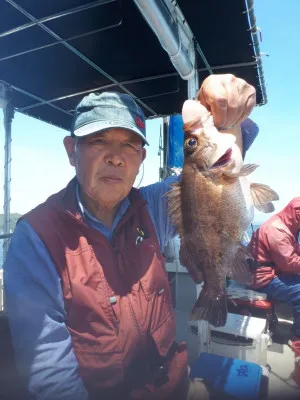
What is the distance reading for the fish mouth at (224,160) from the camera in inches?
84.7

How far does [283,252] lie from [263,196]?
3103 millimetres

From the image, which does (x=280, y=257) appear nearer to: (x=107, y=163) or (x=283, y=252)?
(x=283, y=252)

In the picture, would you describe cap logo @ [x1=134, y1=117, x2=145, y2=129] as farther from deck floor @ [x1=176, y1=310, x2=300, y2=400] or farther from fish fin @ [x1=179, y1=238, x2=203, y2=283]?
A: deck floor @ [x1=176, y1=310, x2=300, y2=400]

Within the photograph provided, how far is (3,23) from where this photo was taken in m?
3.35

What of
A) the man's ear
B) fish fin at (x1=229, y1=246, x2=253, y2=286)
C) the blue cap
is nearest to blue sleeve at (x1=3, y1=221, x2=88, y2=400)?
the man's ear

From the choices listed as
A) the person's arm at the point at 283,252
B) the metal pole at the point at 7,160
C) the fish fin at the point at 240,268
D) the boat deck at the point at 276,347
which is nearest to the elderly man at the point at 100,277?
the fish fin at the point at 240,268

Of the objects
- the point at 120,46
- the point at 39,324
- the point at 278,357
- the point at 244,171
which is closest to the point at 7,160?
the point at 120,46

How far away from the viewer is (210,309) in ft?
7.14

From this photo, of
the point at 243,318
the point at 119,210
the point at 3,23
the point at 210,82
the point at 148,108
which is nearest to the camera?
the point at 210,82

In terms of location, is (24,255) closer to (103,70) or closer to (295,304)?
(103,70)

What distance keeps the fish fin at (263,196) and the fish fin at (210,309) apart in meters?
0.70

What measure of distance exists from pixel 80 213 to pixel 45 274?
0.49 meters

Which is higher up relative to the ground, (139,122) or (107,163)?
(139,122)

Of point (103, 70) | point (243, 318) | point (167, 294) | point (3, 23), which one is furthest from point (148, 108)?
point (167, 294)
